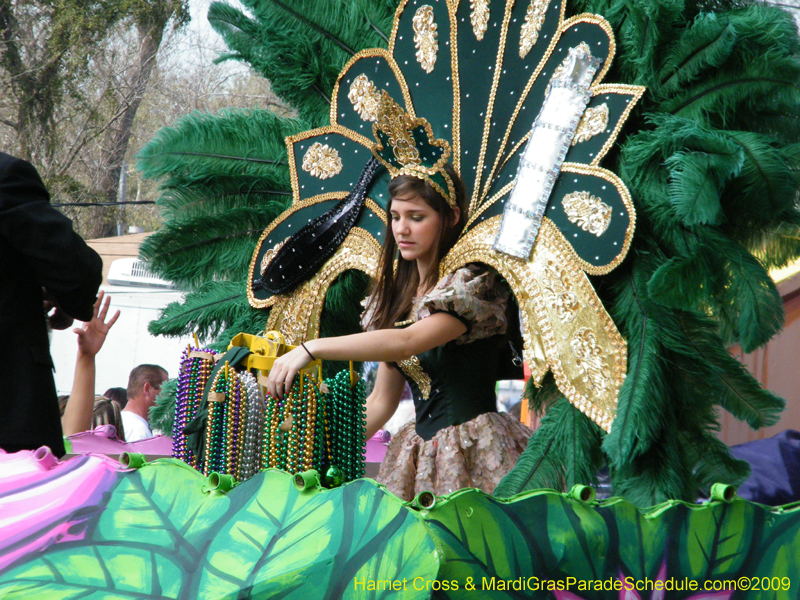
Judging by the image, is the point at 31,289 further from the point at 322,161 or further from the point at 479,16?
the point at 479,16

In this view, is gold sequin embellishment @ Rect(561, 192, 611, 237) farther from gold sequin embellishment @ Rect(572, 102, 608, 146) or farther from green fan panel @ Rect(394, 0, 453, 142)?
green fan panel @ Rect(394, 0, 453, 142)

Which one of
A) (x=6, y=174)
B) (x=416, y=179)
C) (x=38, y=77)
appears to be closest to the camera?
(x=6, y=174)

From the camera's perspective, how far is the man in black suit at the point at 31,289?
1.30 meters

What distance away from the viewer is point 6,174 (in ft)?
4.35

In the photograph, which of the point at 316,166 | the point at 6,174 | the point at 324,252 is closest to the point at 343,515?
the point at 6,174

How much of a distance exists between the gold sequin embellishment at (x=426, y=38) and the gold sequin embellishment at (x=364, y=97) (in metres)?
0.15

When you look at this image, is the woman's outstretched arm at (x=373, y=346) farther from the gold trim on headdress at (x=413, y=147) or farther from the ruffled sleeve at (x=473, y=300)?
the gold trim on headdress at (x=413, y=147)

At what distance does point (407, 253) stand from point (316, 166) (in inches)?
21.3

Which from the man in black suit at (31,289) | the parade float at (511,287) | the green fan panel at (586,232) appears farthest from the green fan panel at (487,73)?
the man in black suit at (31,289)

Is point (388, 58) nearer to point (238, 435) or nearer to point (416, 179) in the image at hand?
point (416, 179)

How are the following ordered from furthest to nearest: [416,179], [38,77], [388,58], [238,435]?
[38,77], [388,58], [416,179], [238,435]

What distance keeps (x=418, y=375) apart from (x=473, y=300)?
0.26m

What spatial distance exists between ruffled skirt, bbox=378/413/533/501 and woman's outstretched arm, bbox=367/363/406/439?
0.14m

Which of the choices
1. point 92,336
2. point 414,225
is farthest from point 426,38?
point 92,336
